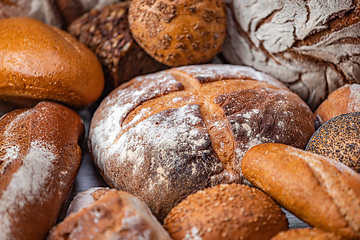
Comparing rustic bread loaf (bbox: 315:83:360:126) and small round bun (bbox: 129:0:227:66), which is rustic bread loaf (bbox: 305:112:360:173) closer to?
rustic bread loaf (bbox: 315:83:360:126)

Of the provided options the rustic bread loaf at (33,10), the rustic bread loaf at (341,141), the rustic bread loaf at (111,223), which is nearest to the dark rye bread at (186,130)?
the rustic bread loaf at (341,141)

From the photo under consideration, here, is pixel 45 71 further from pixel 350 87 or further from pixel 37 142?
pixel 350 87

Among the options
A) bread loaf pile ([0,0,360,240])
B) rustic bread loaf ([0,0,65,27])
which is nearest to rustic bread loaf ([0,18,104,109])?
bread loaf pile ([0,0,360,240])

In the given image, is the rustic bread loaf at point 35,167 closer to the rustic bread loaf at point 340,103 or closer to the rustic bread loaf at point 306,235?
the rustic bread loaf at point 306,235

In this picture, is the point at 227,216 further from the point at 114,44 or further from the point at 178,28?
the point at 114,44

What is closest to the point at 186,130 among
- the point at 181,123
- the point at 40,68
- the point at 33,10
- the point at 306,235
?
the point at 181,123
